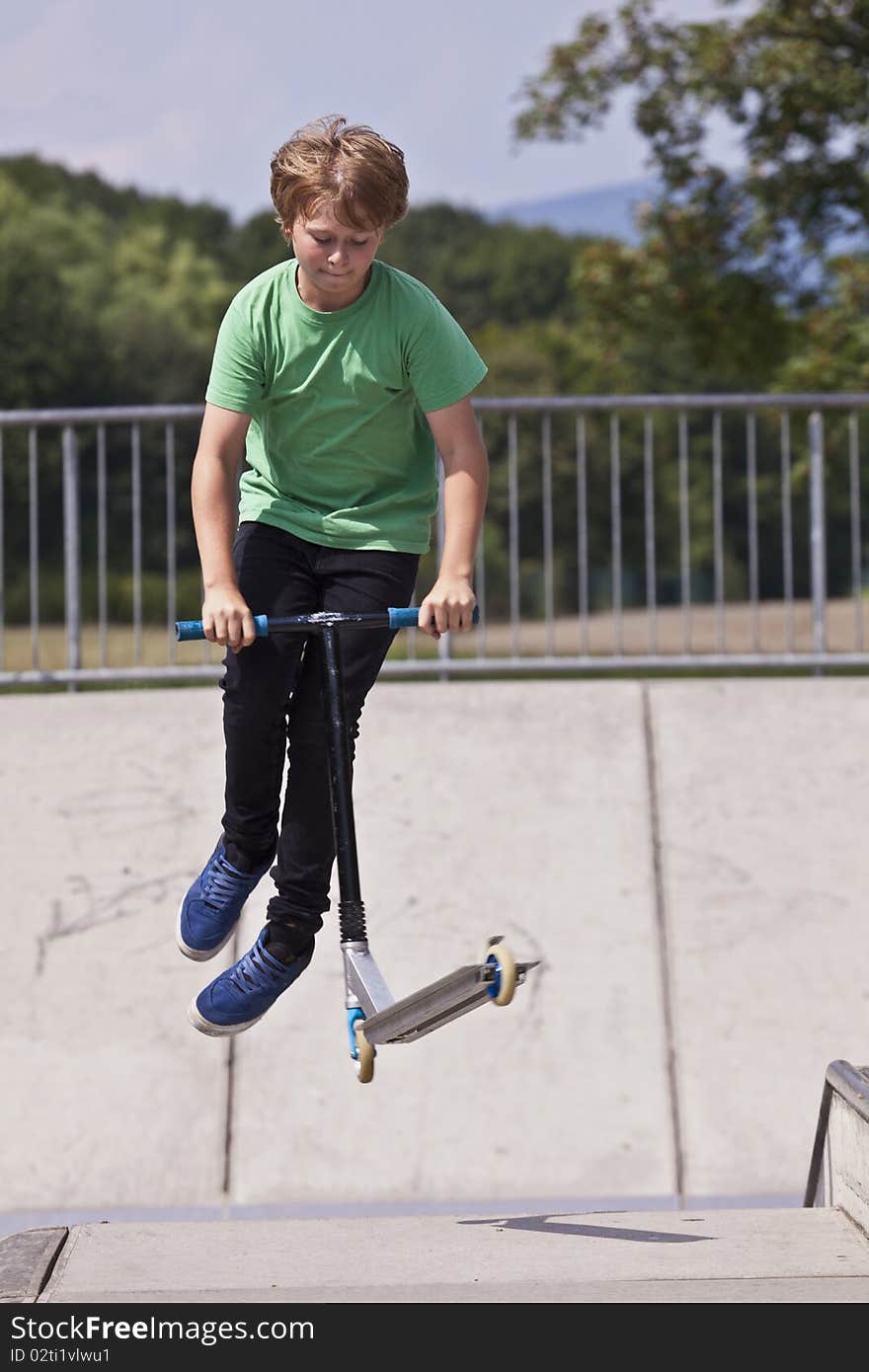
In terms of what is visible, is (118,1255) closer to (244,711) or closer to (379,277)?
(244,711)

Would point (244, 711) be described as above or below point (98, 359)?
below

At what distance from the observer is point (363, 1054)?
3.69 m

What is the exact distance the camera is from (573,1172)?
21.9ft

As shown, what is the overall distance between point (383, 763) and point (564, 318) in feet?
230

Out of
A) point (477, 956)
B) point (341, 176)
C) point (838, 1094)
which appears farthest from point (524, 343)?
point (341, 176)

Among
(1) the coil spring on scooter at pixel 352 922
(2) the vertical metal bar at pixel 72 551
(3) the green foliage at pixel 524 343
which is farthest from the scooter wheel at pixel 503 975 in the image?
(3) the green foliage at pixel 524 343

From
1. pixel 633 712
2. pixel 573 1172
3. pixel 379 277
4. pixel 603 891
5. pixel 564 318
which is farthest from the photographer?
pixel 564 318

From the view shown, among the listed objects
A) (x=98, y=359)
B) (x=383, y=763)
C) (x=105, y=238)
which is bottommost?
(x=383, y=763)

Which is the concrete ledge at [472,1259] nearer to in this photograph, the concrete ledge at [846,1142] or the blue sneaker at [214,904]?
the concrete ledge at [846,1142]

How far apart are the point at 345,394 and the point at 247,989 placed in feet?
4.87

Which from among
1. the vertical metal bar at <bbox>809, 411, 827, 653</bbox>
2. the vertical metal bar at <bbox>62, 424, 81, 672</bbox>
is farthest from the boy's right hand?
the vertical metal bar at <bbox>809, 411, 827, 653</bbox>

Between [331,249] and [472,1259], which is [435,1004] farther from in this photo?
[331,249]
